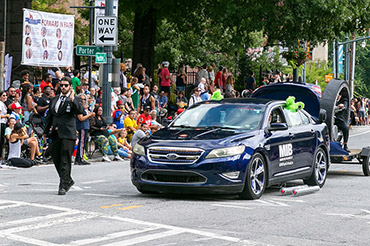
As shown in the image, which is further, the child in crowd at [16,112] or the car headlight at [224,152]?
the child in crowd at [16,112]

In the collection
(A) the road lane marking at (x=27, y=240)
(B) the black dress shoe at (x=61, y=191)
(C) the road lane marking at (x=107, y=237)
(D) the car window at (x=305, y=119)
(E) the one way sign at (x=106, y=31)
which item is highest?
(E) the one way sign at (x=106, y=31)

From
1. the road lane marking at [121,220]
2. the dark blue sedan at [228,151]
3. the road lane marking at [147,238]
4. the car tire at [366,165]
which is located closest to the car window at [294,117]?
the dark blue sedan at [228,151]

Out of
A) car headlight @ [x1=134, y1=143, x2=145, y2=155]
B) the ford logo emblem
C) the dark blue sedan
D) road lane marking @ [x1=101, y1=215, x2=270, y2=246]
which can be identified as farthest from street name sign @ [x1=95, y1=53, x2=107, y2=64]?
road lane marking @ [x1=101, y1=215, x2=270, y2=246]

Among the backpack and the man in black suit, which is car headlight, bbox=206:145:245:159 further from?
the backpack

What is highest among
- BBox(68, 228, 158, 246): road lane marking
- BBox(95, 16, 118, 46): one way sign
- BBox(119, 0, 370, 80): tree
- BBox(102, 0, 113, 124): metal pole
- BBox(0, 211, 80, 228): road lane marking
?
BBox(119, 0, 370, 80): tree

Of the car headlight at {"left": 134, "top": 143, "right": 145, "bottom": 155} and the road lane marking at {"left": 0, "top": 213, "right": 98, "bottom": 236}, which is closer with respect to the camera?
the road lane marking at {"left": 0, "top": 213, "right": 98, "bottom": 236}

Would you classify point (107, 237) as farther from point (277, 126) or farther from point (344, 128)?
point (344, 128)

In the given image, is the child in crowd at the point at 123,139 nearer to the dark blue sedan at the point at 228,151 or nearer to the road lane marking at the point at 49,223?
the dark blue sedan at the point at 228,151

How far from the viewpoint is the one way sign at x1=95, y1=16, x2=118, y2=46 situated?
22.1m

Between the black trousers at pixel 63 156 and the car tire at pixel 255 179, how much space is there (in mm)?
2789

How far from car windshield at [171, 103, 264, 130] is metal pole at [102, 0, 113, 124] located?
350 inches

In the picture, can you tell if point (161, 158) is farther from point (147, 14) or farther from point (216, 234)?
point (147, 14)

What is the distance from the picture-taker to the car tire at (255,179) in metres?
12.2

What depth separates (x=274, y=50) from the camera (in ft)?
171
